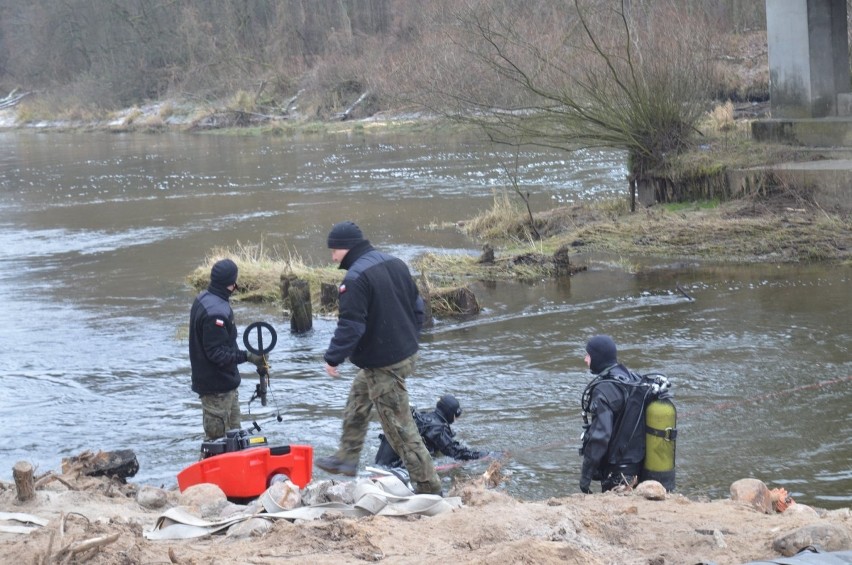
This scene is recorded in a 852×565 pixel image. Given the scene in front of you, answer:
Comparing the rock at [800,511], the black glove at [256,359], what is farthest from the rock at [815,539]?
the black glove at [256,359]

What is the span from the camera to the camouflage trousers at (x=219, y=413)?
25.5 ft

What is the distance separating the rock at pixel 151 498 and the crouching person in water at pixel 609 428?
8.49ft

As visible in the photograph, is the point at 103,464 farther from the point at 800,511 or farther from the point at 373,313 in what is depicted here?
the point at 800,511

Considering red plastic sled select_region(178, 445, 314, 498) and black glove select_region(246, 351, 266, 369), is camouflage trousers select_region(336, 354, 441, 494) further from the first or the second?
black glove select_region(246, 351, 266, 369)

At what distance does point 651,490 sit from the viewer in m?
6.14

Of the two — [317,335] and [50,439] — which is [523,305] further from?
[50,439]

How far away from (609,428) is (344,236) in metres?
2.04

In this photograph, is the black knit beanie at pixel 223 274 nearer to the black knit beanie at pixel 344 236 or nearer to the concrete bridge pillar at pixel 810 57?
the black knit beanie at pixel 344 236

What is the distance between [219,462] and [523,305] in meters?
7.14

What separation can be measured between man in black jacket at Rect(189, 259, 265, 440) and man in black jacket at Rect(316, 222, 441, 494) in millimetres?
968

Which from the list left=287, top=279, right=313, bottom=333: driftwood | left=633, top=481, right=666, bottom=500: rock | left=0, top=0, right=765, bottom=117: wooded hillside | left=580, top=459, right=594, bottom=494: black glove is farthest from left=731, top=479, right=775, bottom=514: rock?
left=0, top=0, right=765, bottom=117: wooded hillside

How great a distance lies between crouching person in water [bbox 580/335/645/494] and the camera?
616cm

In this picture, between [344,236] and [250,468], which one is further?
[344,236]

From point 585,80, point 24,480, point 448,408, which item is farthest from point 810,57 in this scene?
point 24,480
